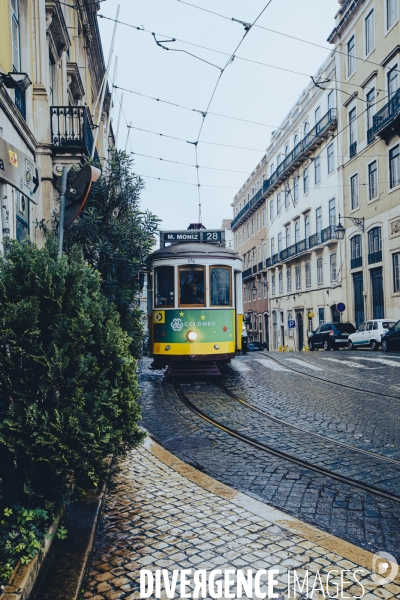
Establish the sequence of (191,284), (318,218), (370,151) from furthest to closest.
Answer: (318,218), (370,151), (191,284)

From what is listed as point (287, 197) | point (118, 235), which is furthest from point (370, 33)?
point (118, 235)

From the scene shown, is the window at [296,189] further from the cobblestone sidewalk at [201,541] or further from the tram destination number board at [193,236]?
the cobblestone sidewalk at [201,541]

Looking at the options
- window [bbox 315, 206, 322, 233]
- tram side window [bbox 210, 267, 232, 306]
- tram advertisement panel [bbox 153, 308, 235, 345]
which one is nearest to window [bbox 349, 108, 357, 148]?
window [bbox 315, 206, 322, 233]

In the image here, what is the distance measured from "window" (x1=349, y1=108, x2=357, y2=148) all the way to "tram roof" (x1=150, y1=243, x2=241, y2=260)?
73.1 ft

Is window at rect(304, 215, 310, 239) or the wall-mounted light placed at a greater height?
window at rect(304, 215, 310, 239)

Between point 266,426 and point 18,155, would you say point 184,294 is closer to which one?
point 266,426

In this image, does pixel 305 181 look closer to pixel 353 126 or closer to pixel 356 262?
pixel 353 126

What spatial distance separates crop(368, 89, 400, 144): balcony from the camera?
25375 mm

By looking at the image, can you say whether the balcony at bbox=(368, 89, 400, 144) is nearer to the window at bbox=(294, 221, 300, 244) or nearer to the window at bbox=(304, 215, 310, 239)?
the window at bbox=(304, 215, 310, 239)

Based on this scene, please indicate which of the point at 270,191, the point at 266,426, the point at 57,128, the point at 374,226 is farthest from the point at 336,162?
the point at 266,426

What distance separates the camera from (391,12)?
26203mm

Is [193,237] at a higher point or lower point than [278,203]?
lower

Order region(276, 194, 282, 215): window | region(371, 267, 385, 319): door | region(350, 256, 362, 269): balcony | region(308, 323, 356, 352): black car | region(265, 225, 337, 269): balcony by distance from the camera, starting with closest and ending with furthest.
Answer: region(308, 323, 356, 352): black car
region(371, 267, 385, 319): door
region(350, 256, 362, 269): balcony
region(265, 225, 337, 269): balcony
region(276, 194, 282, 215): window

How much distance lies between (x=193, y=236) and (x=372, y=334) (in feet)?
46.0
